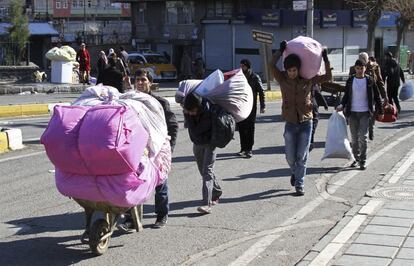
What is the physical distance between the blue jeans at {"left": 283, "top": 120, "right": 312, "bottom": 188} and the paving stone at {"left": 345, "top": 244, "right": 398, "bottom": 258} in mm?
2359

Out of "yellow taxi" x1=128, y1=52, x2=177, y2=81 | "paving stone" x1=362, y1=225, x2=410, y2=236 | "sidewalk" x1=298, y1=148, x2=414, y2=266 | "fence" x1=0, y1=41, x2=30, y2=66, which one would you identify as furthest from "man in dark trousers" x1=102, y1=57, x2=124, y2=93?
"yellow taxi" x1=128, y1=52, x2=177, y2=81

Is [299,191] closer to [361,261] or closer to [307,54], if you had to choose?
[307,54]

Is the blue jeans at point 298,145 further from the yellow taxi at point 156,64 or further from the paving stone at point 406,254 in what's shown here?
the yellow taxi at point 156,64

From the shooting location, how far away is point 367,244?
20.5 ft

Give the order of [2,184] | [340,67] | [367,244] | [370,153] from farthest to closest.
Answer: [340,67]
[370,153]
[2,184]
[367,244]

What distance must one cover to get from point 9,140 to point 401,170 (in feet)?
23.0

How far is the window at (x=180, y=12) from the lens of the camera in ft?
152

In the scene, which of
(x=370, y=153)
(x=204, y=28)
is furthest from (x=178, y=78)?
(x=370, y=153)

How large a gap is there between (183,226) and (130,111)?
1.84 metres

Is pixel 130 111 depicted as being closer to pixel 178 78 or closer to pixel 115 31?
pixel 178 78

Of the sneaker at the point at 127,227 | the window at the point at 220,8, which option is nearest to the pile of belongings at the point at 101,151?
the sneaker at the point at 127,227

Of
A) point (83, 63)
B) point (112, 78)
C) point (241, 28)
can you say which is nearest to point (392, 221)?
point (112, 78)

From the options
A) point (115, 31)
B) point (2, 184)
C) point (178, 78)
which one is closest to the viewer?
point (2, 184)

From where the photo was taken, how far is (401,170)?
10.1 meters
